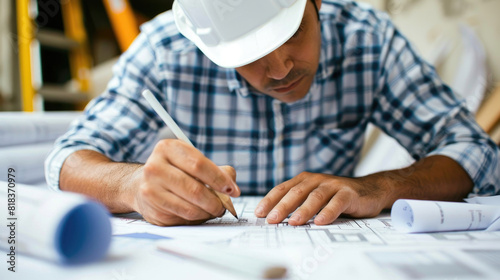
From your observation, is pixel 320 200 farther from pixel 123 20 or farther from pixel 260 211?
pixel 123 20

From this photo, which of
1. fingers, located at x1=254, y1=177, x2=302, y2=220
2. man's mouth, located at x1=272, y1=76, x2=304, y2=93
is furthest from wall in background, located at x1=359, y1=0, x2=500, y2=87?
fingers, located at x1=254, y1=177, x2=302, y2=220

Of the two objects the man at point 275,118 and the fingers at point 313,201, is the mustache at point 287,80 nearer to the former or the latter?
the man at point 275,118

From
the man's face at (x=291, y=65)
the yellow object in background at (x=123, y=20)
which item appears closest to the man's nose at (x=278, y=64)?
the man's face at (x=291, y=65)

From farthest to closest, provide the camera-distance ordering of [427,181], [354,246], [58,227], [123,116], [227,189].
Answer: [123,116] < [427,181] < [227,189] < [354,246] < [58,227]

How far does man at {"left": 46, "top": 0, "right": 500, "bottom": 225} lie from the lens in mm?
913

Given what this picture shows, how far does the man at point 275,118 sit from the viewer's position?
3.00 feet

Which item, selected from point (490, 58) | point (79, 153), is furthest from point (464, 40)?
point (79, 153)

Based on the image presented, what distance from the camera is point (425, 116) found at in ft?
4.56

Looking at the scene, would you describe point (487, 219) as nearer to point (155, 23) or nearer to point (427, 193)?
point (427, 193)

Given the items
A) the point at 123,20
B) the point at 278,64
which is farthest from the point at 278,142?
the point at 123,20

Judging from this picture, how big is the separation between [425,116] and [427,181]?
379 millimetres

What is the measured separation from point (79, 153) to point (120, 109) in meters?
0.26

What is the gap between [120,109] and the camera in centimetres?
138

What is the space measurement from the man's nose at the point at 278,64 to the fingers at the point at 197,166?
0.38 m
